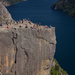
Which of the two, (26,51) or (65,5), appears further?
(65,5)

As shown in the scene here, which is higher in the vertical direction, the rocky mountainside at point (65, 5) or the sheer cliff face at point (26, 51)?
the rocky mountainside at point (65, 5)

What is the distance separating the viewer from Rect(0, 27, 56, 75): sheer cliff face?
21.0 m

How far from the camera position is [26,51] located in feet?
73.7

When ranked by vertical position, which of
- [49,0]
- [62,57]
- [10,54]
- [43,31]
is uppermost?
[49,0]

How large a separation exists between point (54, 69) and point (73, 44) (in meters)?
27.7

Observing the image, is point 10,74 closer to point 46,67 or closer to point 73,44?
point 46,67

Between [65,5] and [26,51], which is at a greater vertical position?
[65,5]

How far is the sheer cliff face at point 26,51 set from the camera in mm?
21000

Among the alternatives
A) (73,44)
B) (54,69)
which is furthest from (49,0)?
(54,69)

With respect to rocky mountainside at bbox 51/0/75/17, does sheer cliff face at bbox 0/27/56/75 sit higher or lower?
lower

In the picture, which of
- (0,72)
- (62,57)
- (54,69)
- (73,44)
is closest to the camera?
(0,72)

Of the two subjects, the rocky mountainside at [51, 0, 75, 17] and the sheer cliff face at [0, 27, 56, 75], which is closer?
the sheer cliff face at [0, 27, 56, 75]

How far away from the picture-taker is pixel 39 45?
22875 mm

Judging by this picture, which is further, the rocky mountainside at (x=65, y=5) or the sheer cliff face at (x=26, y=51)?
the rocky mountainside at (x=65, y=5)
